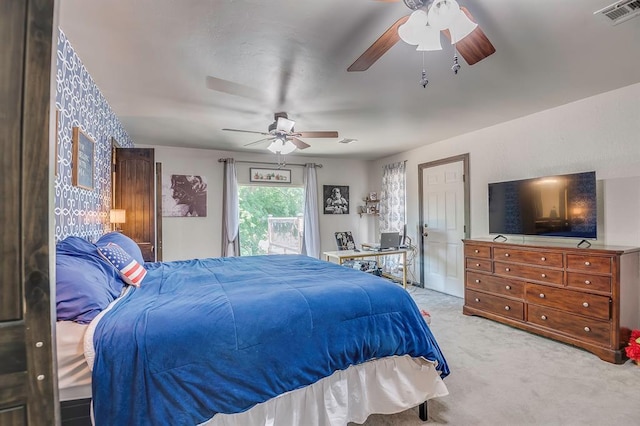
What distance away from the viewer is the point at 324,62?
7.71 ft

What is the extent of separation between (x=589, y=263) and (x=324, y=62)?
113 inches

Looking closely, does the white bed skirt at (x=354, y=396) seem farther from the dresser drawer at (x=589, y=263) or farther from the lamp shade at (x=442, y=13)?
Result: the dresser drawer at (x=589, y=263)

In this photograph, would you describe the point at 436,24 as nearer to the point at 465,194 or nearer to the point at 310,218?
the point at 465,194

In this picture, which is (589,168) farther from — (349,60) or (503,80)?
(349,60)

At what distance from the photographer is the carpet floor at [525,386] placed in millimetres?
1900

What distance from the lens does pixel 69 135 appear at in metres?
2.15

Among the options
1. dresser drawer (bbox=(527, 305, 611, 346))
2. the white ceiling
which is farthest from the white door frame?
dresser drawer (bbox=(527, 305, 611, 346))

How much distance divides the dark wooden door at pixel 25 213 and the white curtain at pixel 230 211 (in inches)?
186

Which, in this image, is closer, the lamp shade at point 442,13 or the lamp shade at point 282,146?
the lamp shade at point 442,13

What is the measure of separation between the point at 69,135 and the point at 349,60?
2057mm

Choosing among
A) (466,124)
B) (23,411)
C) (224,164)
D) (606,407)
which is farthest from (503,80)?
(224,164)

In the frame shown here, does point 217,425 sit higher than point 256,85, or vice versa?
point 256,85

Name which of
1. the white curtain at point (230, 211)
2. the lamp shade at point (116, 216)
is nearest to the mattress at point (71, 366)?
Answer: the lamp shade at point (116, 216)

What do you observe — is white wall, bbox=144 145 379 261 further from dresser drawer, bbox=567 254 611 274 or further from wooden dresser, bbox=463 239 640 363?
dresser drawer, bbox=567 254 611 274
